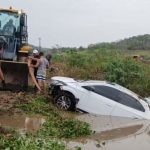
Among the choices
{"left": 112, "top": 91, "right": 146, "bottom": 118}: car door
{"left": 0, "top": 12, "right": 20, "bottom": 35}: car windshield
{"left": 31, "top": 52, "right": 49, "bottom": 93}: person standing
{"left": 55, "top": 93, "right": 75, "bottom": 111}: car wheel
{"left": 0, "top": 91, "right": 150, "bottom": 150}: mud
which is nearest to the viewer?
{"left": 0, "top": 91, "right": 150, "bottom": 150}: mud

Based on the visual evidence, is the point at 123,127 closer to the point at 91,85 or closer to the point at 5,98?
the point at 91,85

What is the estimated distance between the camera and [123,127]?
17375 millimetres

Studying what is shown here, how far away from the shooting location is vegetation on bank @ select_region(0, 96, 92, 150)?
439 inches

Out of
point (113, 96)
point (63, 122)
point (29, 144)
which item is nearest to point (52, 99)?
point (113, 96)

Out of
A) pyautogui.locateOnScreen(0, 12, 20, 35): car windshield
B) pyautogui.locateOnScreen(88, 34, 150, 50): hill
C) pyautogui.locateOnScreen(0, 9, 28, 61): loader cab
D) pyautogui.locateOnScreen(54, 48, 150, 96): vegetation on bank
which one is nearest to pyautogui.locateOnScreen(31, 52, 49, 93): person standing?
pyautogui.locateOnScreen(0, 9, 28, 61): loader cab

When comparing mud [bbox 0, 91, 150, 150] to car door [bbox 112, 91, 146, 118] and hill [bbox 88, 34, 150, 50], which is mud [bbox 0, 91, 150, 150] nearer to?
car door [bbox 112, 91, 146, 118]

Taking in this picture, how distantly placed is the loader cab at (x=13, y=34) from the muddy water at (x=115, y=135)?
6.22 metres

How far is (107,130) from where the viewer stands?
16578mm

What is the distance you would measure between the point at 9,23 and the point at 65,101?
6178mm

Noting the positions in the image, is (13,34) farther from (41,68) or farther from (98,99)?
(98,99)

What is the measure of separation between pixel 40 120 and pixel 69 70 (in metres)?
15.5

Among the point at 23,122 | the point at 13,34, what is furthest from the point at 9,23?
the point at 23,122

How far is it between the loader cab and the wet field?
6.03 meters

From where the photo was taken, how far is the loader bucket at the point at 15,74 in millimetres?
21062
